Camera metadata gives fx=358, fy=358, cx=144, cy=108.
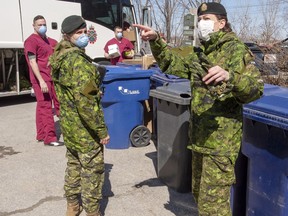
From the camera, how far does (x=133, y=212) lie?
11.2ft

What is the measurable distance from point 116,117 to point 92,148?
213 cm

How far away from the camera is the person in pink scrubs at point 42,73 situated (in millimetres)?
5004

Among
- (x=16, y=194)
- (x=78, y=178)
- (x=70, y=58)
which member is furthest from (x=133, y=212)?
(x=70, y=58)

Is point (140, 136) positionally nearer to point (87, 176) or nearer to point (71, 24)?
point (87, 176)

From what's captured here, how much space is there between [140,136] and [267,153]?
2.91 m

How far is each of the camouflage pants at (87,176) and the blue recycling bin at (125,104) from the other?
1906 mm

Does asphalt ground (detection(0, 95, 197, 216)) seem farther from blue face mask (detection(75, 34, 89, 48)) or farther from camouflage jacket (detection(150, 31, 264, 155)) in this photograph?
blue face mask (detection(75, 34, 89, 48))

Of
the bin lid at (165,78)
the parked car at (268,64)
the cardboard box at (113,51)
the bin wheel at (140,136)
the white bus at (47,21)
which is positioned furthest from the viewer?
the white bus at (47,21)

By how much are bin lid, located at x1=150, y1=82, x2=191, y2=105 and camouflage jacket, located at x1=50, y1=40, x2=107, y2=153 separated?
3.00ft

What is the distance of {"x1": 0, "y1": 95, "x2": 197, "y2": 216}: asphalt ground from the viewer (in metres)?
3.46

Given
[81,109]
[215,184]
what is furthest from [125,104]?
[215,184]

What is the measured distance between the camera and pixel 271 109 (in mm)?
2426

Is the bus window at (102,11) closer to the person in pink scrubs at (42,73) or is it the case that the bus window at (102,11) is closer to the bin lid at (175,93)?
the person in pink scrubs at (42,73)

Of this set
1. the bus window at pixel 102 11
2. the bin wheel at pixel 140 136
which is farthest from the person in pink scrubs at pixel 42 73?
the bus window at pixel 102 11
